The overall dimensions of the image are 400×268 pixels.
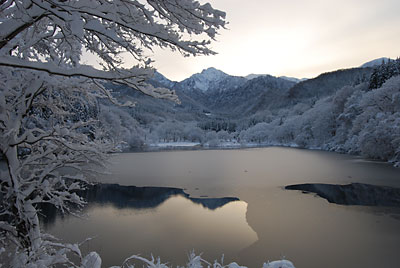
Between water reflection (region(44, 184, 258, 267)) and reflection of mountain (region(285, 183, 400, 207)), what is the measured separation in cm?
506

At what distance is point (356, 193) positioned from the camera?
46.8 feet

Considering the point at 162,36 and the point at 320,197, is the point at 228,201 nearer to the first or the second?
the point at 320,197

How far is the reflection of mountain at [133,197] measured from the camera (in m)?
12.6

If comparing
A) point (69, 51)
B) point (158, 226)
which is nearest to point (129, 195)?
point (158, 226)

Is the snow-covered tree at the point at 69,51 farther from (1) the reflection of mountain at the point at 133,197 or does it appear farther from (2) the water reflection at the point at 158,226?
(1) the reflection of mountain at the point at 133,197

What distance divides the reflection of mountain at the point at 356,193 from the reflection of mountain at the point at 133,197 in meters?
5.17

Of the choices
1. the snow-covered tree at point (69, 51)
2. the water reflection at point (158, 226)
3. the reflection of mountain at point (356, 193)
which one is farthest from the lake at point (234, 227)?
the snow-covered tree at point (69, 51)

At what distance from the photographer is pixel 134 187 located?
16391 millimetres

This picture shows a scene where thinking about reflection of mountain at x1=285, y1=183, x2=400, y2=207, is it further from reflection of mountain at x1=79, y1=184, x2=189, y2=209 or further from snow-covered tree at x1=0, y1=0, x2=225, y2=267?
snow-covered tree at x1=0, y1=0, x2=225, y2=267

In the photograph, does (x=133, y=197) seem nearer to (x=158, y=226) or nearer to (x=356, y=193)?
(x=158, y=226)

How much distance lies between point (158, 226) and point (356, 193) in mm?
11516

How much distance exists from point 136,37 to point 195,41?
0.79 m

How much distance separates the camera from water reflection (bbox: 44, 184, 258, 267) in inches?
308

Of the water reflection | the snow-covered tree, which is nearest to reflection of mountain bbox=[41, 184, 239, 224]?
the water reflection
